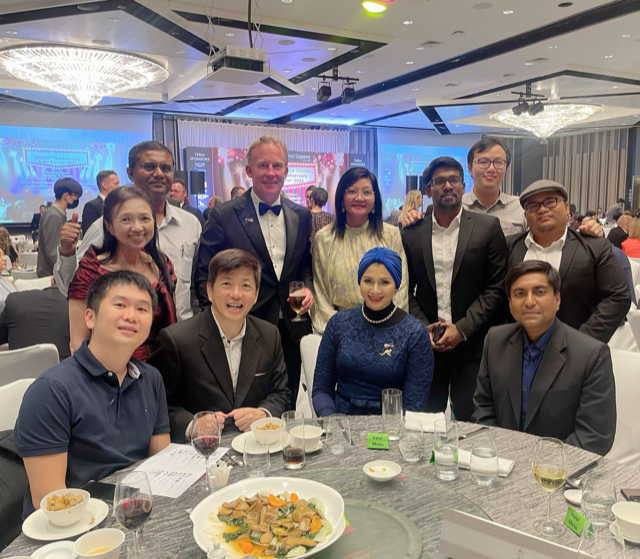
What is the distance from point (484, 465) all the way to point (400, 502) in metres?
0.28

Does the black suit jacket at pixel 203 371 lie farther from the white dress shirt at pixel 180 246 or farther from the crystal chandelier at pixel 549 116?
the crystal chandelier at pixel 549 116

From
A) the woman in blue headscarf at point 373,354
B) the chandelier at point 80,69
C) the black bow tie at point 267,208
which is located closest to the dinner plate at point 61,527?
the woman in blue headscarf at point 373,354

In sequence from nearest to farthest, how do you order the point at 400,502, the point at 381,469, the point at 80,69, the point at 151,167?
the point at 400,502 → the point at 381,469 → the point at 151,167 → the point at 80,69

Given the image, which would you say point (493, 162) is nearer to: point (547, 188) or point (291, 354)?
point (547, 188)

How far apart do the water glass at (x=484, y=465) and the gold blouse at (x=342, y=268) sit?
4.63 feet

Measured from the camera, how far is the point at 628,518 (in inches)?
48.8

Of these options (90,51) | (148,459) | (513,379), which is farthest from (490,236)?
(90,51)

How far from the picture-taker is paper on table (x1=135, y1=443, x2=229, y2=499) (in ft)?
4.93

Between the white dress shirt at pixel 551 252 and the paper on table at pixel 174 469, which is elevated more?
the white dress shirt at pixel 551 252

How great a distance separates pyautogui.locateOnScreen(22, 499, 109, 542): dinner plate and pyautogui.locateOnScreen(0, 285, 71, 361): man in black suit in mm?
1956

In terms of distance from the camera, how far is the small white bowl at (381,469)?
1473 millimetres

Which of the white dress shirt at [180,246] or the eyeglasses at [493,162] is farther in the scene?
the eyeglasses at [493,162]

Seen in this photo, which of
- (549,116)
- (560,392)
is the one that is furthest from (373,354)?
(549,116)

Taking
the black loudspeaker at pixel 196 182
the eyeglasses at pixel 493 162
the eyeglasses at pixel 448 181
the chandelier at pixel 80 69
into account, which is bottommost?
the eyeglasses at pixel 448 181
